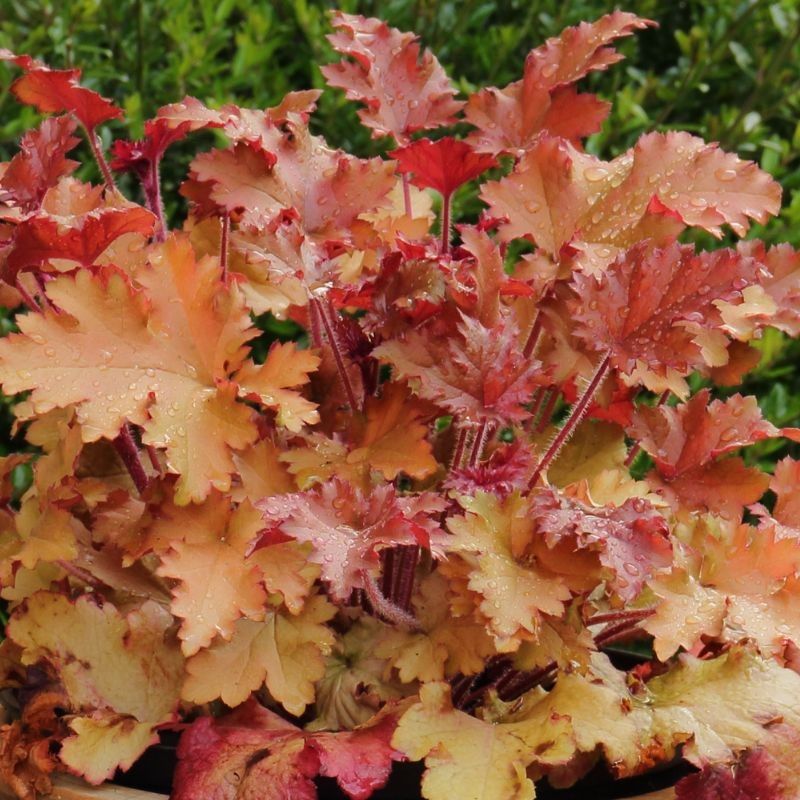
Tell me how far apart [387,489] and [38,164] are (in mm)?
446

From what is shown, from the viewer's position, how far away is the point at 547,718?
0.87 meters

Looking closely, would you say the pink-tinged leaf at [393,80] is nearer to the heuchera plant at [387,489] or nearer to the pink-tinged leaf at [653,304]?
the heuchera plant at [387,489]

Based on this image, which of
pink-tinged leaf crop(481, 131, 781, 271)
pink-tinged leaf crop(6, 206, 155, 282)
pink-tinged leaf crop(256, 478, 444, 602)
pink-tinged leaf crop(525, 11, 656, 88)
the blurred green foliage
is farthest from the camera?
the blurred green foliage

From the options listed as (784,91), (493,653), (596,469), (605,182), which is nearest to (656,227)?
(605,182)

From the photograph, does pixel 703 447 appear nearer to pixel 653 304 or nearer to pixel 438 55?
pixel 653 304

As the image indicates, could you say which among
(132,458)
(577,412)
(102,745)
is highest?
(577,412)

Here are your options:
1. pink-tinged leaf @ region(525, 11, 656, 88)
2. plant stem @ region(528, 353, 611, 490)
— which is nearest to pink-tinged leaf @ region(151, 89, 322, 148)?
pink-tinged leaf @ region(525, 11, 656, 88)

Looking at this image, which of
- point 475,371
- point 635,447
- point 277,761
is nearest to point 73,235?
point 475,371

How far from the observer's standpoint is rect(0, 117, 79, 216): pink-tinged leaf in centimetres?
100

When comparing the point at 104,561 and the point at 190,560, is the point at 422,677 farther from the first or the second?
the point at 104,561

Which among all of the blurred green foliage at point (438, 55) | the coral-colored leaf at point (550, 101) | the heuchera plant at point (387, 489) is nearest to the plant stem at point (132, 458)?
the heuchera plant at point (387, 489)

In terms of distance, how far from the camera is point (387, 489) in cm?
85

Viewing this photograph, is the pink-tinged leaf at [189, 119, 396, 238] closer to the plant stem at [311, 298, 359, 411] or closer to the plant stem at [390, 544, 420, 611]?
the plant stem at [311, 298, 359, 411]

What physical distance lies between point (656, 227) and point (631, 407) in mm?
177
